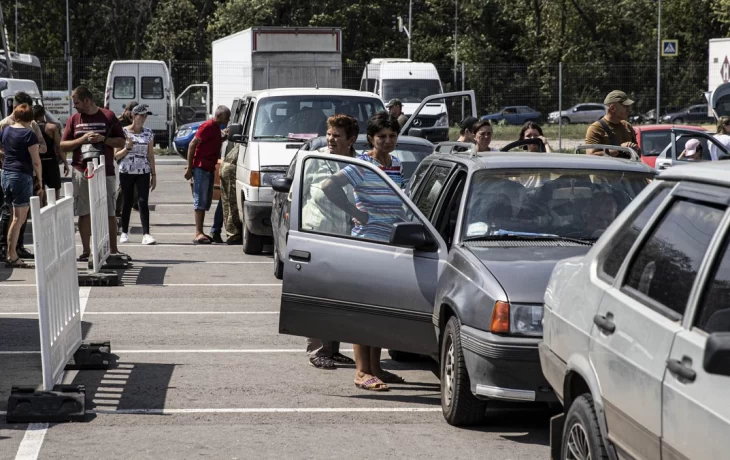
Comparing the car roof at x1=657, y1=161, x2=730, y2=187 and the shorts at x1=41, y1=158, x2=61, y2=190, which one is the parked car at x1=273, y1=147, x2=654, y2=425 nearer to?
the car roof at x1=657, y1=161, x2=730, y2=187

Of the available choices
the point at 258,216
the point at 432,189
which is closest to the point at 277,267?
the point at 258,216

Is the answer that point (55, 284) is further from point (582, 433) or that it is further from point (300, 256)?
point (582, 433)

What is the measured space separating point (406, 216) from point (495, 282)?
1287mm

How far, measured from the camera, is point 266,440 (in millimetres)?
6762

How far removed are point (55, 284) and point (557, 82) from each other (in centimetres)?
2960

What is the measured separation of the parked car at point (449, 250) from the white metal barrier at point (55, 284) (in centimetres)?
140

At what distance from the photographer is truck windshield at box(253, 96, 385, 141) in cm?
1512

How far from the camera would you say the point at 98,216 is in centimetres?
1251

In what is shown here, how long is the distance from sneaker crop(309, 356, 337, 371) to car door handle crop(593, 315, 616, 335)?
4.25m

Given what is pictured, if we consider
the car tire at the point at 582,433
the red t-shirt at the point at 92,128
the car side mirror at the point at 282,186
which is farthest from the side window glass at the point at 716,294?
the red t-shirt at the point at 92,128

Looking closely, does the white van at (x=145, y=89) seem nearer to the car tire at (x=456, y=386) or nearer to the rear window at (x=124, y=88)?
the rear window at (x=124, y=88)

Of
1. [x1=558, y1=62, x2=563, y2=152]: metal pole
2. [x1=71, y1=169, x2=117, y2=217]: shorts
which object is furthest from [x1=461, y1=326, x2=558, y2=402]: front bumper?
[x1=558, y1=62, x2=563, y2=152]: metal pole

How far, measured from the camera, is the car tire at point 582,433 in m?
4.64

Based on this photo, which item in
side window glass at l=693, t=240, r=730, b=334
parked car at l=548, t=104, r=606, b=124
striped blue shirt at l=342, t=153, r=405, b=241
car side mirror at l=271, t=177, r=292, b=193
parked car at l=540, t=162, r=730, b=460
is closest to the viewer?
parked car at l=540, t=162, r=730, b=460
